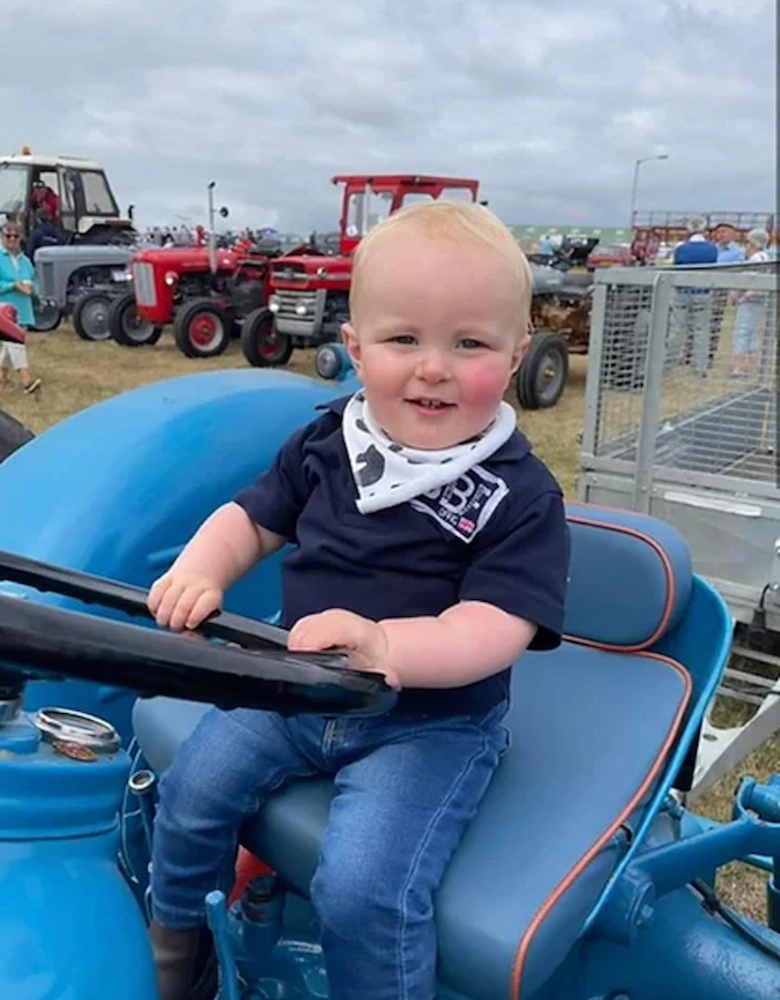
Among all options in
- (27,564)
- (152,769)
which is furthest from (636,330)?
(27,564)

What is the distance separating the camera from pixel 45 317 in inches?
460

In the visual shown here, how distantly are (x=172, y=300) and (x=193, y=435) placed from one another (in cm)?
897

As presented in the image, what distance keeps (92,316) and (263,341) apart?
2393 millimetres

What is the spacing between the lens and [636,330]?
130 inches

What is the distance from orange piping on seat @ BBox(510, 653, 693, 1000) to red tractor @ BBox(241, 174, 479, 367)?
Answer: 788 cm

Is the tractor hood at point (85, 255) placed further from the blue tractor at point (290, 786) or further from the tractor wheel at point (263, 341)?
the blue tractor at point (290, 786)

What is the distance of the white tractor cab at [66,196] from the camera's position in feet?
41.7

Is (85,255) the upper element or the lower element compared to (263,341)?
upper

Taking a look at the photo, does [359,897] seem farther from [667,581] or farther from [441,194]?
[441,194]

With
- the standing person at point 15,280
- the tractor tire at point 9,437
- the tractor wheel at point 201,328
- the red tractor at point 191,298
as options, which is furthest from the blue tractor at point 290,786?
the red tractor at point 191,298

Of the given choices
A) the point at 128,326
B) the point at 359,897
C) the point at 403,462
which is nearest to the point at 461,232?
the point at 403,462

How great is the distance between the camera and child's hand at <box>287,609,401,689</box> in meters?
0.86

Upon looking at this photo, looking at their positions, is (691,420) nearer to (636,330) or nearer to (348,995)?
(636,330)

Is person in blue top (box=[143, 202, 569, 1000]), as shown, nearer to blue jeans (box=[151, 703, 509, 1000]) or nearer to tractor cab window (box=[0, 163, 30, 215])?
blue jeans (box=[151, 703, 509, 1000])
